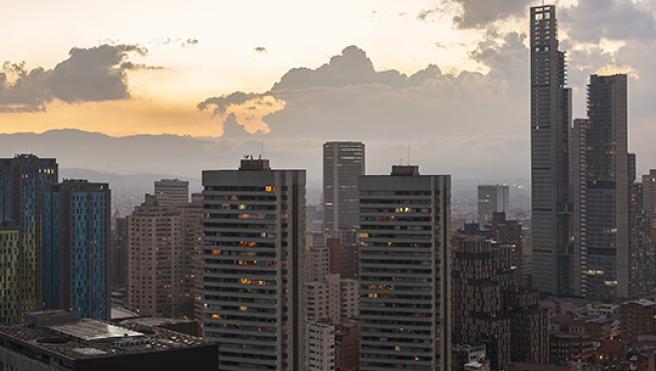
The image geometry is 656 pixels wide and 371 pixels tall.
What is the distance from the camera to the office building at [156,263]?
163250mm

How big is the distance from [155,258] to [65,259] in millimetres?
40333

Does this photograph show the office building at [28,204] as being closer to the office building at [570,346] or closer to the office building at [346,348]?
the office building at [346,348]

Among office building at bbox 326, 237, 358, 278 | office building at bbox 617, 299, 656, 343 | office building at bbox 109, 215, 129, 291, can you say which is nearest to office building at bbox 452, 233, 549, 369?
office building at bbox 617, 299, 656, 343

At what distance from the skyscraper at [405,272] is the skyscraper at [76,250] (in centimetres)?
4962

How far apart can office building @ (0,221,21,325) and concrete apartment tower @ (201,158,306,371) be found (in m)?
31.3

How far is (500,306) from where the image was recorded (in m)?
141

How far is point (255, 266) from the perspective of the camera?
84.6 metres

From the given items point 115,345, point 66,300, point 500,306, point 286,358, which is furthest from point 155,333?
point 500,306

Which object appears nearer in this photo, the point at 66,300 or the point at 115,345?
the point at 115,345

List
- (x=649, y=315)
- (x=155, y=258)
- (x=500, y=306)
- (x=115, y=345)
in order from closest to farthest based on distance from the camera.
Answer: (x=115, y=345), (x=500, y=306), (x=649, y=315), (x=155, y=258)

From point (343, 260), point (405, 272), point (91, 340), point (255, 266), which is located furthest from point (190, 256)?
point (91, 340)

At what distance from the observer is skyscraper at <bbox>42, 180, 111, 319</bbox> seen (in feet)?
415

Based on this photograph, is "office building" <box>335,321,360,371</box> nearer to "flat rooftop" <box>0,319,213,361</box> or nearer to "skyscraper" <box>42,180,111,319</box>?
"skyscraper" <box>42,180,111,319</box>

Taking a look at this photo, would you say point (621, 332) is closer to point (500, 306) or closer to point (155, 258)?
point (500, 306)
